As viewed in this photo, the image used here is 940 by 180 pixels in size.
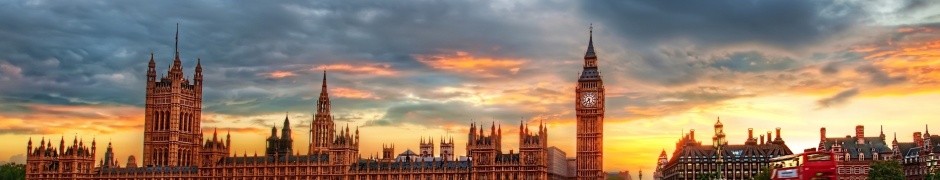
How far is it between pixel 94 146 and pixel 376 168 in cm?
4792

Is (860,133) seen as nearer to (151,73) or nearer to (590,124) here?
(590,124)

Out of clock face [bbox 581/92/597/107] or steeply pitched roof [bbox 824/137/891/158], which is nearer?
steeply pitched roof [bbox 824/137/891/158]

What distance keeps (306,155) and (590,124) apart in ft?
137

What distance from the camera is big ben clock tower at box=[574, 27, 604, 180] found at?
155 meters

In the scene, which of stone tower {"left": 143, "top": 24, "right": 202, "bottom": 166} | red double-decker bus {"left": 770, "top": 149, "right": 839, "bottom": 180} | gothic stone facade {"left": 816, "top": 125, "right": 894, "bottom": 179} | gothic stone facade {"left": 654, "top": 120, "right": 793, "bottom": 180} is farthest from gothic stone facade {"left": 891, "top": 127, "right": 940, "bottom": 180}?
stone tower {"left": 143, "top": 24, "right": 202, "bottom": 166}

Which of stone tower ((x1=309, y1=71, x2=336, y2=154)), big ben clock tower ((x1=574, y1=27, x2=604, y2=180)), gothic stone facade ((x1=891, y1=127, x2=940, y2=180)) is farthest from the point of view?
stone tower ((x1=309, y1=71, x2=336, y2=154))

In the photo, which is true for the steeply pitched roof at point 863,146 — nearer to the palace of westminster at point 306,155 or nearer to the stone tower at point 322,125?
the palace of westminster at point 306,155

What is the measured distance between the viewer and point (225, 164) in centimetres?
16688

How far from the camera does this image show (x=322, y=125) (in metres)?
180

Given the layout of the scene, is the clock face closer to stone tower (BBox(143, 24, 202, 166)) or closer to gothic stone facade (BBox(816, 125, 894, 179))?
gothic stone facade (BBox(816, 125, 894, 179))

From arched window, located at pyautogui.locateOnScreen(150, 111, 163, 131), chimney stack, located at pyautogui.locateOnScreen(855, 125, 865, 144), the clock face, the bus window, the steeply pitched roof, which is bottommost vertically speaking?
the bus window

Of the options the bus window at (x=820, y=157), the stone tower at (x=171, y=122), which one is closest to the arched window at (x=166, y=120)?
the stone tower at (x=171, y=122)

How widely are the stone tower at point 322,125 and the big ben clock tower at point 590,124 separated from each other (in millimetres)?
42035

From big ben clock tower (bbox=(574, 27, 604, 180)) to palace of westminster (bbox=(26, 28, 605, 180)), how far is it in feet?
0.45
